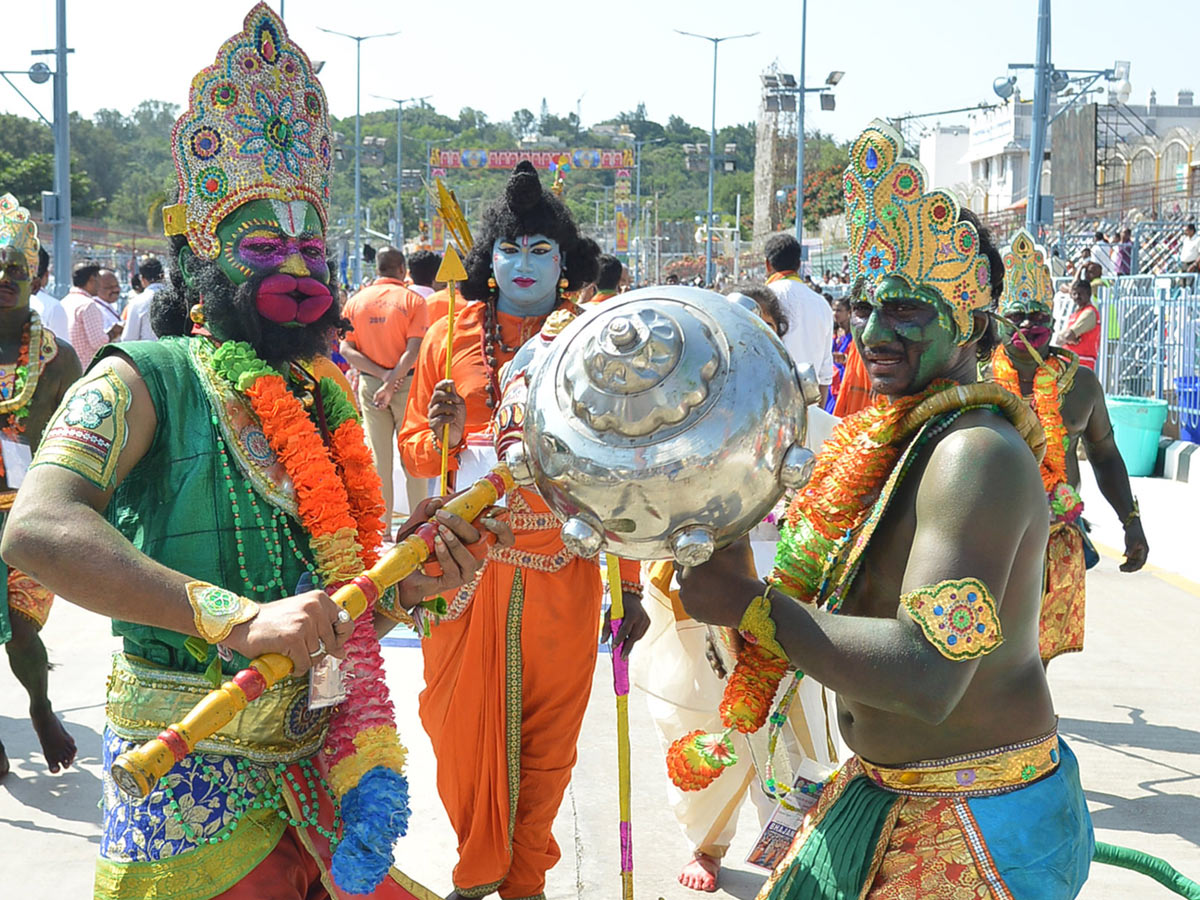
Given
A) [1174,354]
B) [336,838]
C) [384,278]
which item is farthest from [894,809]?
[1174,354]

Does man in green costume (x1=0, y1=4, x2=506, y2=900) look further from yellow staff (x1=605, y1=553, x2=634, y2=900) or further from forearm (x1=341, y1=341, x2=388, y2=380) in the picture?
forearm (x1=341, y1=341, x2=388, y2=380)

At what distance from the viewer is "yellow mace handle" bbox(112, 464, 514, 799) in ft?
6.02

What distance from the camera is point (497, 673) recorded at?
159 inches

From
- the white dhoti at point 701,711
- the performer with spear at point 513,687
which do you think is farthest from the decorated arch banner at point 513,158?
the performer with spear at point 513,687

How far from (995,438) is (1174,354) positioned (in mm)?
13037

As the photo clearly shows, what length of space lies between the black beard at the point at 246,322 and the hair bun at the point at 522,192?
1877 millimetres

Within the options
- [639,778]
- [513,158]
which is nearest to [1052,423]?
[639,778]

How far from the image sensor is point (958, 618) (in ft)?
6.99

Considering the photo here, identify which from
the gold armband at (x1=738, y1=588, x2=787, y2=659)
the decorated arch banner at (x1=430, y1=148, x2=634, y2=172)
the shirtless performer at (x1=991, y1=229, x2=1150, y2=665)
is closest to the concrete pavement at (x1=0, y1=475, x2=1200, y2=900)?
the shirtless performer at (x1=991, y1=229, x2=1150, y2=665)

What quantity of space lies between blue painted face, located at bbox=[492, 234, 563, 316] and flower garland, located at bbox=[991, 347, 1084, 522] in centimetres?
192

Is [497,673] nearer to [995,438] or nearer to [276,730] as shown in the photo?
[276,730]

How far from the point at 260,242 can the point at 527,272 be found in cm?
192

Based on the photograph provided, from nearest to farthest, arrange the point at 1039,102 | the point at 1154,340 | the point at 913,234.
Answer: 1. the point at 913,234
2. the point at 1154,340
3. the point at 1039,102

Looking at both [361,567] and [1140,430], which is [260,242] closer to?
[361,567]
